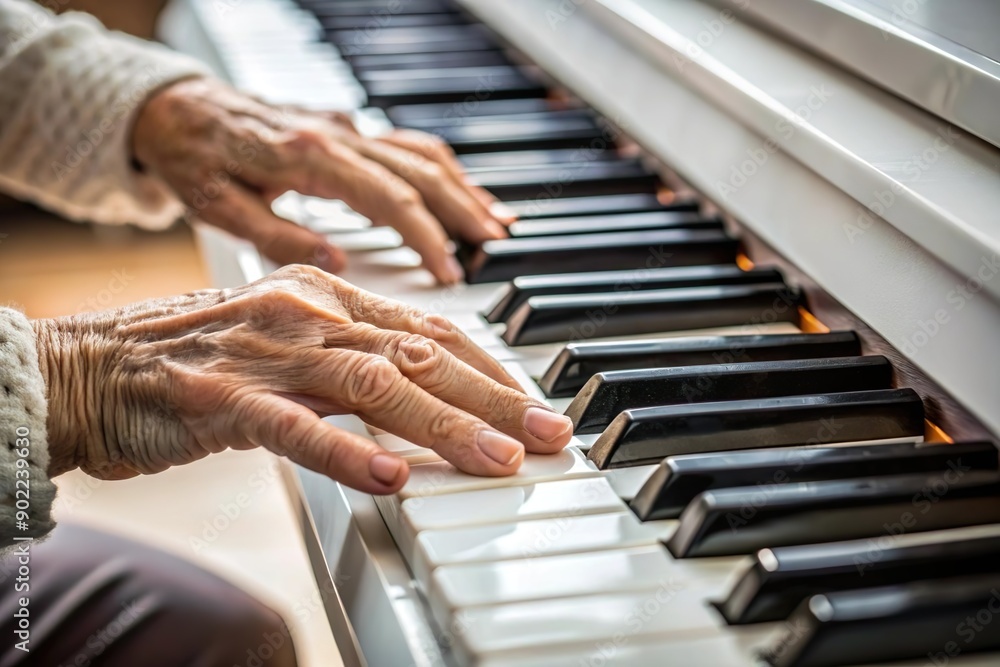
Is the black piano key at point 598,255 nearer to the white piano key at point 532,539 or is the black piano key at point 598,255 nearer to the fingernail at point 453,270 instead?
the fingernail at point 453,270

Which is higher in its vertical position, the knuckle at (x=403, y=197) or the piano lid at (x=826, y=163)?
the piano lid at (x=826, y=163)

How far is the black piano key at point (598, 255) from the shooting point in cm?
108

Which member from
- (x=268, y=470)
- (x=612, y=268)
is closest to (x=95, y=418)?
(x=612, y=268)

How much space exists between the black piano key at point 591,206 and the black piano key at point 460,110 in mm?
270

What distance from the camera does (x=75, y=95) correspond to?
4.68ft

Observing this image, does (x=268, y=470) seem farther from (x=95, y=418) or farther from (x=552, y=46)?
(x=95, y=418)

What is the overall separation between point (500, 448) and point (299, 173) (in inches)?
24.2

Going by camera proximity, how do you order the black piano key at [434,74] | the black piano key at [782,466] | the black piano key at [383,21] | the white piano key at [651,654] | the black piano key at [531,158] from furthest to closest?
1. the black piano key at [383,21]
2. the black piano key at [434,74]
3. the black piano key at [531,158]
4. the black piano key at [782,466]
5. the white piano key at [651,654]

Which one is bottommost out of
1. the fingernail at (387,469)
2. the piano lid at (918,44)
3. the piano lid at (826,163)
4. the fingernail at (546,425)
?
the fingernail at (387,469)

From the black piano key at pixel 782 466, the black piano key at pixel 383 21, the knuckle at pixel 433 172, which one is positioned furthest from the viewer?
the black piano key at pixel 383 21

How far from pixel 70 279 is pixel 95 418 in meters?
2.69

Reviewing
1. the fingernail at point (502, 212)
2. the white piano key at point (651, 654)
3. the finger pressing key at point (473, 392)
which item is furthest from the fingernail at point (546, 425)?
the fingernail at point (502, 212)

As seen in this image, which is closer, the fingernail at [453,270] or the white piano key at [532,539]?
the white piano key at [532,539]

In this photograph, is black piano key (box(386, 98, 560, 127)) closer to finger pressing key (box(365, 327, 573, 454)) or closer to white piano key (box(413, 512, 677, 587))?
finger pressing key (box(365, 327, 573, 454))
